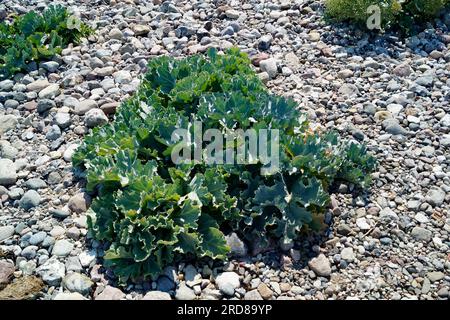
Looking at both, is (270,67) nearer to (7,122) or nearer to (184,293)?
(7,122)

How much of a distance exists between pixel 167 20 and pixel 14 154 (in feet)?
6.28

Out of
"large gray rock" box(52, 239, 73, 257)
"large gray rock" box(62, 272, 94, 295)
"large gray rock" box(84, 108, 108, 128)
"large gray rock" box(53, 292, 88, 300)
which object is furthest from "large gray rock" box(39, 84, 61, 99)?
"large gray rock" box(53, 292, 88, 300)

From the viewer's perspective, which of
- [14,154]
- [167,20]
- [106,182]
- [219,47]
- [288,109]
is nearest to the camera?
[106,182]

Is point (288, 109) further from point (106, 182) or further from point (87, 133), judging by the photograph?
point (87, 133)

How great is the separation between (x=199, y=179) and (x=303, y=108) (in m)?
1.25

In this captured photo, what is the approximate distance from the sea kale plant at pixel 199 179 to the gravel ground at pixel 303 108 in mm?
129

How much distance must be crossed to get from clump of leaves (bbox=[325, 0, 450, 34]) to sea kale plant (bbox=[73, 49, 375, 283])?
4.98 feet

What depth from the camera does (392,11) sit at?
468cm

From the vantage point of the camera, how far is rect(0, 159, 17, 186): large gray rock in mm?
3615

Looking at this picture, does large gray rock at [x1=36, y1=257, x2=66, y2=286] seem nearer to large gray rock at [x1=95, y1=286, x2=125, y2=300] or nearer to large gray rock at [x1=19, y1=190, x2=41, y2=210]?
large gray rock at [x1=95, y1=286, x2=125, y2=300]

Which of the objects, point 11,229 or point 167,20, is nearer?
point 11,229

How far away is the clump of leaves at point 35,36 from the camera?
4.52 m

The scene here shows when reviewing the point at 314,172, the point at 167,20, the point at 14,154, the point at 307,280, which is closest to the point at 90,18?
the point at 167,20

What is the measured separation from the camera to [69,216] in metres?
3.35
